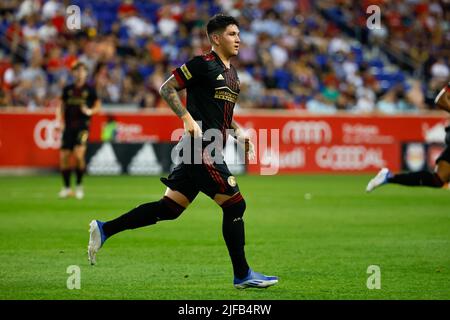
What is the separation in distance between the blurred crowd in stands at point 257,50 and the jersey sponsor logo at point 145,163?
5.74 feet

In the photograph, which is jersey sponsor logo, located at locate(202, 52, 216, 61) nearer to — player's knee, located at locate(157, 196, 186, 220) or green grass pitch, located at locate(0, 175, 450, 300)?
player's knee, located at locate(157, 196, 186, 220)

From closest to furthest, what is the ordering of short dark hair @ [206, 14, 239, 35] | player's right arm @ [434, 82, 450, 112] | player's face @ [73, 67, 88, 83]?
1. short dark hair @ [206, 14, 239, 35]
2. player's right arm @ [434, 82, 450, 112]
3. player's face @ [73, 67, 88, 83]

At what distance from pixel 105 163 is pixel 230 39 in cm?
1749

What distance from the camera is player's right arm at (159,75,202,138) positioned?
8.08 m

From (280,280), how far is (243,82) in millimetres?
19830

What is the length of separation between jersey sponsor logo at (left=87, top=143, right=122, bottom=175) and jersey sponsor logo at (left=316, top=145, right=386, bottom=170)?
5741 mm

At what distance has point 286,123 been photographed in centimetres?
2689

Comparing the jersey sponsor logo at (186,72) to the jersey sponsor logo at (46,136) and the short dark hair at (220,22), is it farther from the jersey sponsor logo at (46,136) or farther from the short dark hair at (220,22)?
the jersey sponsor logo at (46,136)

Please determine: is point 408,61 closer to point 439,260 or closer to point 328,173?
point 328,173

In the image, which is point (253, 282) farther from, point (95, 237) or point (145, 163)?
point (145, 163)

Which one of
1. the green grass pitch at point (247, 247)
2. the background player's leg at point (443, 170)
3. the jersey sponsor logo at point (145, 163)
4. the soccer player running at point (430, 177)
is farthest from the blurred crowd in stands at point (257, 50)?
the background player's leg at point (443, 170)

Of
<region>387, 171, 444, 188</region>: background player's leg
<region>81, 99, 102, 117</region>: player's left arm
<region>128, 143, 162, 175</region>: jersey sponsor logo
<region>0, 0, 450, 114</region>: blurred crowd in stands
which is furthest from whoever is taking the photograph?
<region>0, 0, 450, 114</region>: blurred crowd in stands

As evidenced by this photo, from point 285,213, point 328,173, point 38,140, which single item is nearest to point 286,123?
point 328,173

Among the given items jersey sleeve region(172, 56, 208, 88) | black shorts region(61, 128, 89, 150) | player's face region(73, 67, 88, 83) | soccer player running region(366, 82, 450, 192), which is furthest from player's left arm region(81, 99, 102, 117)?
jersey sleeve region(172, 56, 208, 88)
